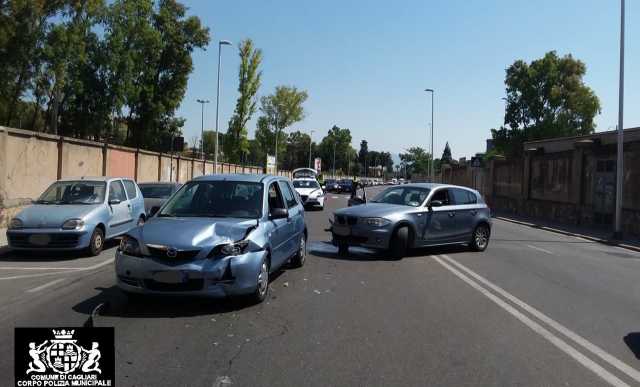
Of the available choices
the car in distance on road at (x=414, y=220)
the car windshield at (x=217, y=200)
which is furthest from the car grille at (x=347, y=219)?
the car windshield at (x=217, y=200)

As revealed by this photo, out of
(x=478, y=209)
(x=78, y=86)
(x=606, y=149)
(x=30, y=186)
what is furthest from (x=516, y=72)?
(x=30, y=186)

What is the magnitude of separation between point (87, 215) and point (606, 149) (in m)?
21.7

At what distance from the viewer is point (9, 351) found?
5.22 m

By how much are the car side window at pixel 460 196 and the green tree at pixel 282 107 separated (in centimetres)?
5863

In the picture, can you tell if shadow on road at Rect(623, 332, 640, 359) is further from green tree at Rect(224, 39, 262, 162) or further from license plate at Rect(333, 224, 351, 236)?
green tree at Rect(224, 39, 262, 162)

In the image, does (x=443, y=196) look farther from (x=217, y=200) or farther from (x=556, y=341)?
(x=556, y=341)

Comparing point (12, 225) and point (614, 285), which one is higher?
point (12, 225)

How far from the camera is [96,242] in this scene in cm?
1146

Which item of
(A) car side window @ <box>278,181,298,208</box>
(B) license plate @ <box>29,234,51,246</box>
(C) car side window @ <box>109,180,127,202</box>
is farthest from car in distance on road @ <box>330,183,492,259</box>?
(B) license plate @ <box>29,234,51,246</box>

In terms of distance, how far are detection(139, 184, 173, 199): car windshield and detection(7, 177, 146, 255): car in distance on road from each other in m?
3.58

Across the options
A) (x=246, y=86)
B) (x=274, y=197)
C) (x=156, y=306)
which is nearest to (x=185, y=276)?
(x=156, y=306)

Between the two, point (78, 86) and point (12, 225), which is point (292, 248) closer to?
point (12, 225)

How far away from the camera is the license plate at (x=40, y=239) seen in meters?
10.6

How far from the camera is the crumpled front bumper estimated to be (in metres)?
6.46
